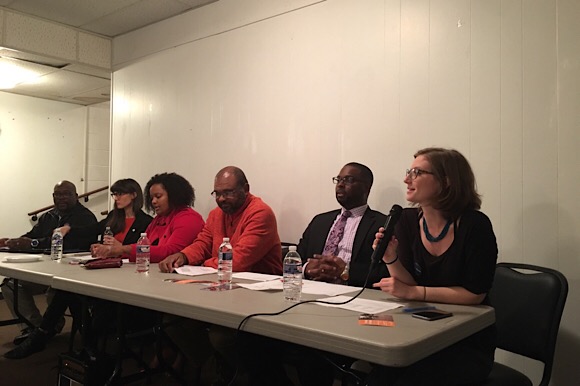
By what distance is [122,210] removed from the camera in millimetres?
3523

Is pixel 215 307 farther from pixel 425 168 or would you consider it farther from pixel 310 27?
pixel 310 27

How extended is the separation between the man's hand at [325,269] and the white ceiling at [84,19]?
2.72 meters

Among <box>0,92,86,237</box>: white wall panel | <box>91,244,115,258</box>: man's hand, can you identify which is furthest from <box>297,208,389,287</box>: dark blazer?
<box>0,92,86,237</box>: white wall panel

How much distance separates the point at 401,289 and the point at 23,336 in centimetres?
303

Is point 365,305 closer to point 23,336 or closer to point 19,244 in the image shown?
point 19,244

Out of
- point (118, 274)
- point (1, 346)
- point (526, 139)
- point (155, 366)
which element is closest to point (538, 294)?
point (526, 139)

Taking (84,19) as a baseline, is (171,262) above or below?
below

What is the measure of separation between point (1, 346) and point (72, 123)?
3.15 m

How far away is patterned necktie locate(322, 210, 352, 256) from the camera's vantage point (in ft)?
8.60

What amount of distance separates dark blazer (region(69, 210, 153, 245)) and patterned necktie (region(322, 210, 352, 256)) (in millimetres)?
1429

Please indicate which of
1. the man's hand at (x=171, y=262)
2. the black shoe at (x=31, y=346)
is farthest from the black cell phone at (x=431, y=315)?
the black shoe at (x=31, y=346)

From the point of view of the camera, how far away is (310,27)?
3.17m

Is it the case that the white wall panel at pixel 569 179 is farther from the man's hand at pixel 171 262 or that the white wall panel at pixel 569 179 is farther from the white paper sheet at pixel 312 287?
the man's hand at pixel 171 262

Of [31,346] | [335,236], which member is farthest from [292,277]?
[31,346]
